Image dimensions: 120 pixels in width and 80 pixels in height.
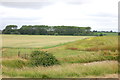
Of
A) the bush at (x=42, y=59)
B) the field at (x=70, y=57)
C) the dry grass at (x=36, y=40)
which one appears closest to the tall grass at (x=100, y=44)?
the field at (x=70, y=57)

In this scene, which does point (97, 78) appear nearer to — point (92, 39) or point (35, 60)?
point (35, 60)

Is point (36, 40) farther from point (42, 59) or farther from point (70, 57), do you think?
point (42, 59)

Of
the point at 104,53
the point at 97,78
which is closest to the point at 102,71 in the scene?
the point at 97,78

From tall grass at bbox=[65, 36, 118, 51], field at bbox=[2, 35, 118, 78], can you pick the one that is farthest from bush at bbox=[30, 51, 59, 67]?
tall grass at bbox=[65, 36, 118, 51]

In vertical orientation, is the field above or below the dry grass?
below

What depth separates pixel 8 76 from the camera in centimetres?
827

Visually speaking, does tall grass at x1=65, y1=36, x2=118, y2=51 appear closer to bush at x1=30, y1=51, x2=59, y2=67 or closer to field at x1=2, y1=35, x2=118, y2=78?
field at x1=2, y1=35, x2=118, y2=78

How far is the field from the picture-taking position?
859 cm

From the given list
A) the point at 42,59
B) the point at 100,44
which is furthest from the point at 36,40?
the point at 42,59

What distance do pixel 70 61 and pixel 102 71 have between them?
5.73 metres

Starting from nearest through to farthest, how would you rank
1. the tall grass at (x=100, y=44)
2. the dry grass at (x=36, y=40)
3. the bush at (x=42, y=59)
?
the bush at (x=42, y=59)
the tall grass at (x=100, y=44)
the dry grass at (x=36, y=40)

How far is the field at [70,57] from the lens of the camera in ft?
28.2

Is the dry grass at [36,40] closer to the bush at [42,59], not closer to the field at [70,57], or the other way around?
the field at [70,57]

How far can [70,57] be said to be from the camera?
1521 centimetres
